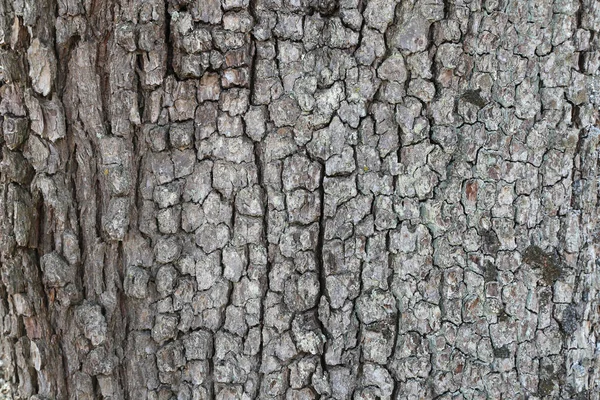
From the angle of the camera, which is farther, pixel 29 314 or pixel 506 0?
pixel 29 314

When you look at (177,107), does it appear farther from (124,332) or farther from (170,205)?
(124,332)

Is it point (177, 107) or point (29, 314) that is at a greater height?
point (177, 107)

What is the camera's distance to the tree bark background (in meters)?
1.39

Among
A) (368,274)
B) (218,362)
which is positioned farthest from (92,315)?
(368,274)

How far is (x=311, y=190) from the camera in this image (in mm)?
1406

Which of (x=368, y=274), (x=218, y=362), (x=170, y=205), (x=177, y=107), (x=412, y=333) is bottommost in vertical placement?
(x=218, y=362)

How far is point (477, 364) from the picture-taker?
145 cm

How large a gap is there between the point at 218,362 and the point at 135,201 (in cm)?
41

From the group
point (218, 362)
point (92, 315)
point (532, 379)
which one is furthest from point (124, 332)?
point (532, 379)

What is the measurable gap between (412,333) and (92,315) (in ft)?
2.38

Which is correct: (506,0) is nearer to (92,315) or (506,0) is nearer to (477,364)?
(477,364)

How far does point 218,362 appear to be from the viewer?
1478 mm

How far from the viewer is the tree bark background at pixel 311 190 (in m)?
1.39

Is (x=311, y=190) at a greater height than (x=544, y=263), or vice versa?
(x=311, y=190)
